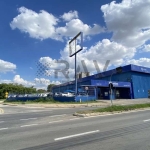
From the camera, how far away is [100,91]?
48.4 m

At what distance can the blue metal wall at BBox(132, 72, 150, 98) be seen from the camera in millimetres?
50125

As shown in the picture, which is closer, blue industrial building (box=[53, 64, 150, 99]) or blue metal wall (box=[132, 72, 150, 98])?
blue industrial building (box=[53, 64, 150, 99])

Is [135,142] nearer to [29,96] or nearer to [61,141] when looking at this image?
[61,141]

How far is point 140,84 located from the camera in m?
52.2

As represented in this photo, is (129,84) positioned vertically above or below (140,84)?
below

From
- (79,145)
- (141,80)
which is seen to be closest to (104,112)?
(79,145)

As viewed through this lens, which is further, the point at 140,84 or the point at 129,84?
the point at 140,84

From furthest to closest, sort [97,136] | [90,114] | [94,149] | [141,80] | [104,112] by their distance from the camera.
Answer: [141,80] → [104,112] → [90,114] → [97,136] → [94,149]

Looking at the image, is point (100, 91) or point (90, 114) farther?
point (100, 91)

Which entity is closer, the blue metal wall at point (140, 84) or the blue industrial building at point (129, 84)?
the blue industrial building at point (129, 84)

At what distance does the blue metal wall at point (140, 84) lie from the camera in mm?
50125

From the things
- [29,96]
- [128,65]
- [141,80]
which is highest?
[128,65]

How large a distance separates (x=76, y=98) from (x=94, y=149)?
1119 inches

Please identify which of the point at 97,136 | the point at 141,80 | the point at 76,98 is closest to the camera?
the point at 97,136
